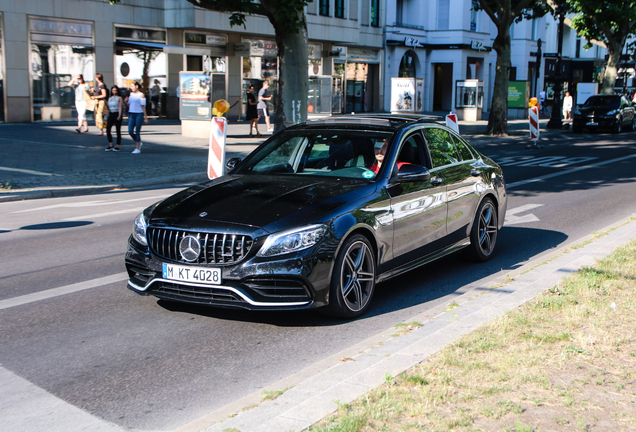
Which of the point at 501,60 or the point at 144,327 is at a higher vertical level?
the point at 501,60

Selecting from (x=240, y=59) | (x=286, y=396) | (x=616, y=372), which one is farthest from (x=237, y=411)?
(x=240, y=59)

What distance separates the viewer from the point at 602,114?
108 feet

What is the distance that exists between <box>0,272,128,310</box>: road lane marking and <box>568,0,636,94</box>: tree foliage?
36369mm

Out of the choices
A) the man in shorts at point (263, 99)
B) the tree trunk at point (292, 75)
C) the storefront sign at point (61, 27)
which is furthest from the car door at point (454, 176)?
the storefront sign at point (61, 27)

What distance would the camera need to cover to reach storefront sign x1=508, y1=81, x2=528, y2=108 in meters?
41.5

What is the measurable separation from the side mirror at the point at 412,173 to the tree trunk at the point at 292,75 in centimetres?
1465

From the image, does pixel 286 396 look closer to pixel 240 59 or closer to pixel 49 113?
pixel 49 113

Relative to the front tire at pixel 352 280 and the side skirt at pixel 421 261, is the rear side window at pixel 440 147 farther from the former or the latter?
the front tire at pixel 352 280

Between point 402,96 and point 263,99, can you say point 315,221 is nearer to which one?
point 263,99

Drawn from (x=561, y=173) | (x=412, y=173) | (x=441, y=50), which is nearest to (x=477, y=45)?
(x=441, y=50)

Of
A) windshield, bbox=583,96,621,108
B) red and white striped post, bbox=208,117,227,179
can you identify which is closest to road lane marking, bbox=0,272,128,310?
red and white striped post, bbox=208,117,227,179

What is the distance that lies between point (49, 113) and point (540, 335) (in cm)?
2618

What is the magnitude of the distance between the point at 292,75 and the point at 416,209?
1521cm

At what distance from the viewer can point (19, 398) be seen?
403 cm
